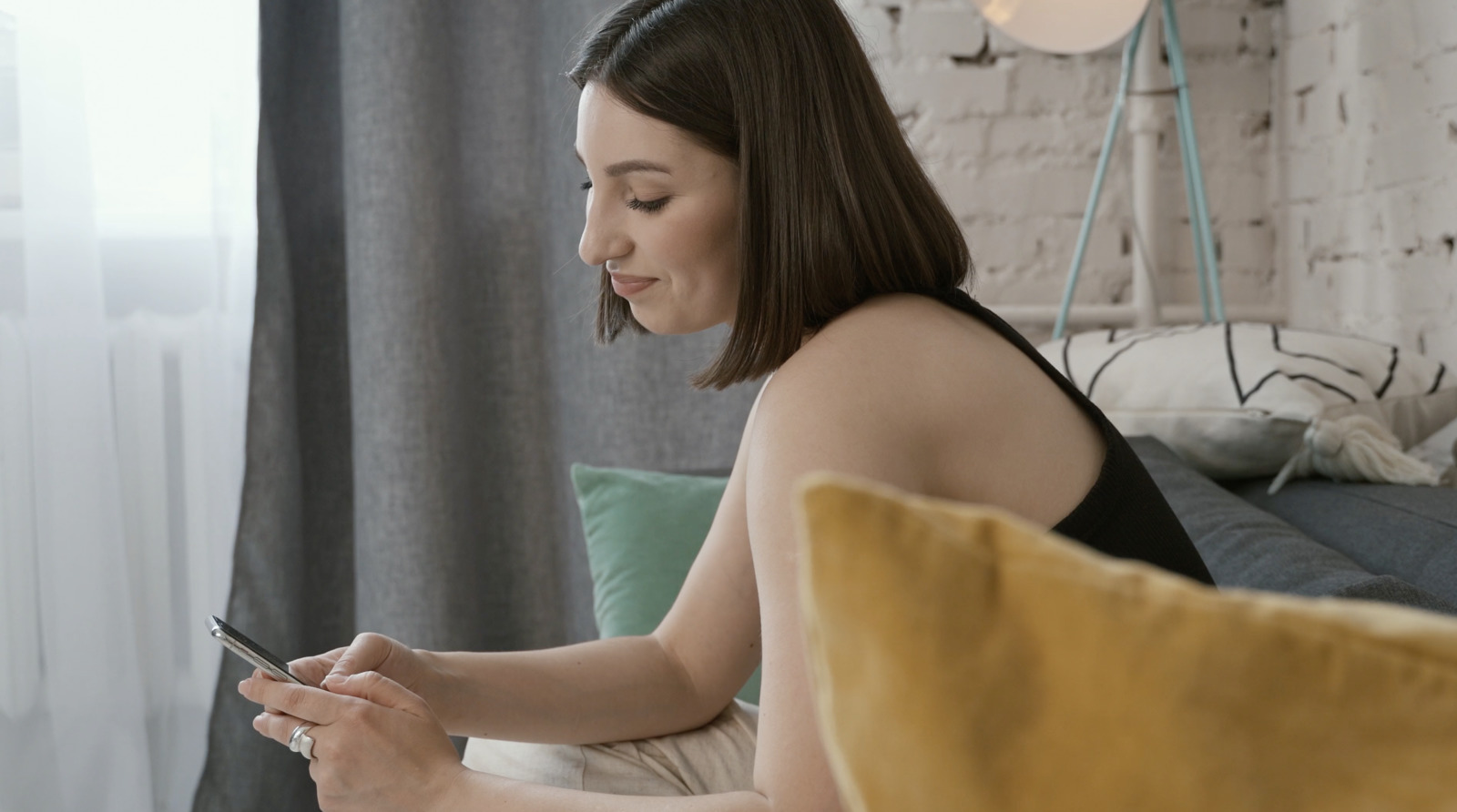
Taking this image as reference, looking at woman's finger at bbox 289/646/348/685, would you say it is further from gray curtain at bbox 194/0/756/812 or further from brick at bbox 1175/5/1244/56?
brick at bbox 1175/5/1244/56

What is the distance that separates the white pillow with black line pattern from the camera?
1.29 metres

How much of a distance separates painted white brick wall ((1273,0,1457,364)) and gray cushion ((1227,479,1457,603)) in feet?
1.87

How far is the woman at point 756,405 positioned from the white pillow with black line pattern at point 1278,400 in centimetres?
57

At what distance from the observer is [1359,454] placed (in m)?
1.25

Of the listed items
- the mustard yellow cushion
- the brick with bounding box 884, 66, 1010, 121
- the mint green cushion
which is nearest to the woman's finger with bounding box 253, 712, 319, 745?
the mint green cushion

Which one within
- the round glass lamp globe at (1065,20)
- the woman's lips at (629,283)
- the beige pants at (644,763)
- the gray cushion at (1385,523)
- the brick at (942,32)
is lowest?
the beige pants at (644,763)

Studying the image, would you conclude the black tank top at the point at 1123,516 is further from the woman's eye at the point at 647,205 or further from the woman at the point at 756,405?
the woman's eye at the point at 647,205

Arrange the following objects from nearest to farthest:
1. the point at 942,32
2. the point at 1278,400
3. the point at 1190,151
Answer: the point at 1278,400 < the point at 1190,151 < the point at 942,32

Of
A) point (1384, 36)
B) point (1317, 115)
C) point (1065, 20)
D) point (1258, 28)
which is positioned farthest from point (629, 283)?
point (1258, 28)

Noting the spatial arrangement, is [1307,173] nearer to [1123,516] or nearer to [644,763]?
[1123,516]

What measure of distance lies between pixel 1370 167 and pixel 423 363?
1.56m

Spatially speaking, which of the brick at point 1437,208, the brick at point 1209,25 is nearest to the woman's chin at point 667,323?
the brick at point 1437,208

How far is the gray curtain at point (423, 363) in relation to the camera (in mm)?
1946

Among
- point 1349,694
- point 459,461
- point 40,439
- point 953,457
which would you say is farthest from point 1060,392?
point 40,439
